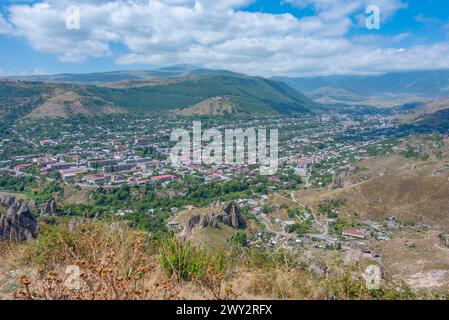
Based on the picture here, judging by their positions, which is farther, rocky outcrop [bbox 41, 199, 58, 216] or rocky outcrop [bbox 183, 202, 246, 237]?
rocky outcrop [bbox 41, 199, 58, 216]

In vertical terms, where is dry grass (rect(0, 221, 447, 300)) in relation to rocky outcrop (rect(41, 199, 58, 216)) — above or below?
above

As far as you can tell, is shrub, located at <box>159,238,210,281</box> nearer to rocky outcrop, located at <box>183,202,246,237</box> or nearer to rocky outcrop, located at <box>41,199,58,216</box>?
rocky outcrop, located at <box>183,202,246,237</box>

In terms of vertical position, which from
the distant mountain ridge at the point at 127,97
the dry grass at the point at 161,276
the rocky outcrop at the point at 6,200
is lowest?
the rocky outcrop at the point at 6,200

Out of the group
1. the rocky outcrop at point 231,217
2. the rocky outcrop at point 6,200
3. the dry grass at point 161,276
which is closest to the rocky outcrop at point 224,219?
the rocky outcrop at point 231,217

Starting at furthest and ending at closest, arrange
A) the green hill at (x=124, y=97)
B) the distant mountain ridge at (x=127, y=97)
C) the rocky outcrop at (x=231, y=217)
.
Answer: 1. the distant mountain ridge at (x=127, y=97)
2. the green hill at (x=124, y=97)
3. the rocky outcrop at (x=231, y=217)

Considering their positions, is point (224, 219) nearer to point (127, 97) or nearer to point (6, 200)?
point (6, 200)

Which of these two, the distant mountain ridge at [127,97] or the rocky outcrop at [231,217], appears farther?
the distant mountain ridge at [127,97]

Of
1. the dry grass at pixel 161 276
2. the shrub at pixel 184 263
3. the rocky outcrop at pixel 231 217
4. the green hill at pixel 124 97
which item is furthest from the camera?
the green hill at pixel 124 97

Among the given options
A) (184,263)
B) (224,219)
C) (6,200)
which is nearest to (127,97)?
(6,200)

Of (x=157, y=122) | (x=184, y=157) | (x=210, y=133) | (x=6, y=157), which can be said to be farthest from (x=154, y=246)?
(x=157, y=122)

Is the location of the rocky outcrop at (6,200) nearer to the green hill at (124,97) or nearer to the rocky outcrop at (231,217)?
the rocky outcrop at (231,217)

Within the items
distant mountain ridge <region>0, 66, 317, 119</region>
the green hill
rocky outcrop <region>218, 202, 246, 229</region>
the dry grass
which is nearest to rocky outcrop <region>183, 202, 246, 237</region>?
rocky outcrop <region>218, 202, 246, 229</region>
